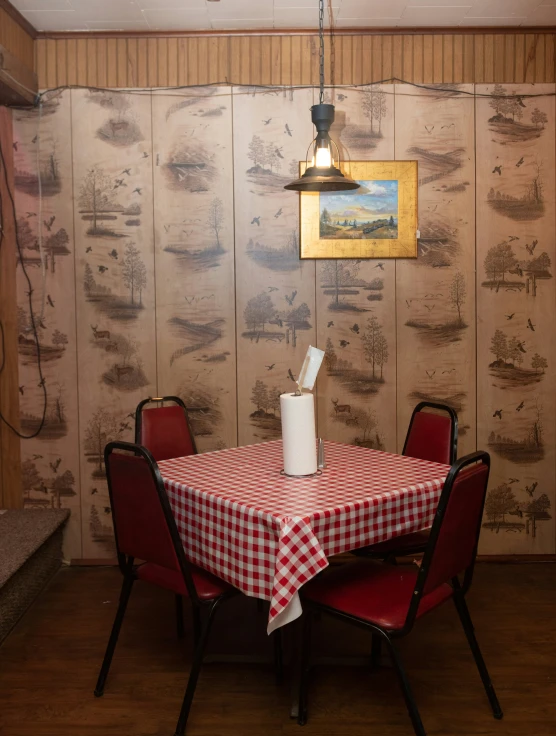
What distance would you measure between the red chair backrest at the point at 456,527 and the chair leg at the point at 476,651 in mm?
140

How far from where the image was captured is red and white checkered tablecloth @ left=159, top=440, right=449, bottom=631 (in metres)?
2.25

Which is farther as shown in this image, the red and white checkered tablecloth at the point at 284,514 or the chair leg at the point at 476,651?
the chair leg at the point at 476,651

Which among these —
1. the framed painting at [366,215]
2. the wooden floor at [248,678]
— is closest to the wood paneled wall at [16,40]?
the framed painting at [366,215]

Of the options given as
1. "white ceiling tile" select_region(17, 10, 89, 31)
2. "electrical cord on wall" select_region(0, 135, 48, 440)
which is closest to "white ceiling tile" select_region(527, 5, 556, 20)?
"white ceiling tile" select_region(17, 10, 89, 31)

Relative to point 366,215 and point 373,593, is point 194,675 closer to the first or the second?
point 373,593

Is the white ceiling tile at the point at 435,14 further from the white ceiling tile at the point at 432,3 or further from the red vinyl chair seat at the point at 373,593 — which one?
the red vinyl chair seat at the point at 373,593

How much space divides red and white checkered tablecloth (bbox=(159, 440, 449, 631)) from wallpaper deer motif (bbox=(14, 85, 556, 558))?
1244mm

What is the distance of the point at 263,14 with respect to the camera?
12.7ft

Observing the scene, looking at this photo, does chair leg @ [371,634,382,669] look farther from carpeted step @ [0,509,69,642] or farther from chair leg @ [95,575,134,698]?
carpeted step @ [0,509,69,642]

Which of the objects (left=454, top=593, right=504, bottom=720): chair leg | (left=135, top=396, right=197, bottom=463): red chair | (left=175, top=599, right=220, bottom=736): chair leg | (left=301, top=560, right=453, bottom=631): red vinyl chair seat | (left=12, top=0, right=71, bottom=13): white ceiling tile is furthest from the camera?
(left=12, top=0, right=71, bottom=13): white ceiling tile

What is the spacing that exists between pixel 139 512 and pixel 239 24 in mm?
2778

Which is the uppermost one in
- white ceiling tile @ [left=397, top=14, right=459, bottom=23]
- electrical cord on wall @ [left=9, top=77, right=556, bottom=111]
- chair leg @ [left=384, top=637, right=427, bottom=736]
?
white ceiling tile @ [left=397, top=14, right=459, bottom=23]

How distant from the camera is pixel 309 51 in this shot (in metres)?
4.06

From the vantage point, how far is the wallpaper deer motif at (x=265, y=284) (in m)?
4.06
